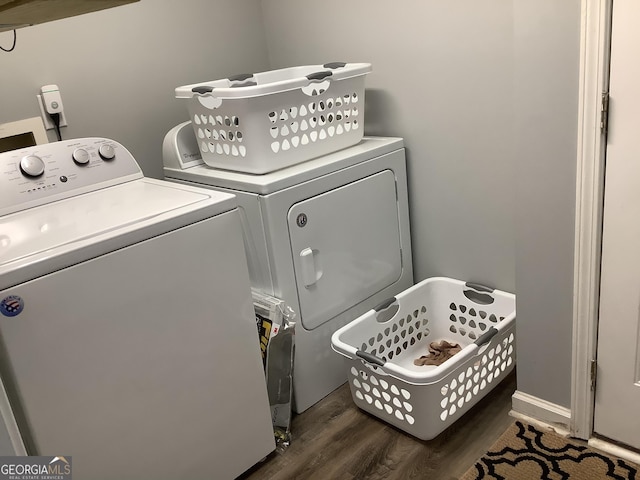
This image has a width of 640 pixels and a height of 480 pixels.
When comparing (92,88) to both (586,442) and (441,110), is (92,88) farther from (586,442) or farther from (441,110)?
(586,442)

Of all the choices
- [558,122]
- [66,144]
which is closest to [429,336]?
[558,122]

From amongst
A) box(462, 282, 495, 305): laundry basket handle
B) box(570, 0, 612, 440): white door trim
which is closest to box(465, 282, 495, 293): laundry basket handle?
box(462, 282, 495, 305): laundry basket handle

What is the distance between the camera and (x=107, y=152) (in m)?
1.80

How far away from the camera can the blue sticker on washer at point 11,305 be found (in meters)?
1.18

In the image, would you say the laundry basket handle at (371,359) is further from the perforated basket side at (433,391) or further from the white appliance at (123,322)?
the white appliance at (123,322)

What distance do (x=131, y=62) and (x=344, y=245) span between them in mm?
1051

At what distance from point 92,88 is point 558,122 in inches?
61.4

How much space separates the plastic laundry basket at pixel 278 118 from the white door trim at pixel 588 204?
800mm

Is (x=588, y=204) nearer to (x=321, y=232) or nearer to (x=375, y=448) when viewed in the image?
(x=321, y=232)

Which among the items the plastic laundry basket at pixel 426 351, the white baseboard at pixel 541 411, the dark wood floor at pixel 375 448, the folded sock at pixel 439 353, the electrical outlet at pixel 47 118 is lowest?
the dark wood floor at pixel 375 448

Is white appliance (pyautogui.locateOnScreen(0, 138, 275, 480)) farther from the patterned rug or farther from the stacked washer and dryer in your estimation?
the patterned rug

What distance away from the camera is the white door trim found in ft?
4.38

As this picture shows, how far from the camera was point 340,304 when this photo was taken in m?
2.04

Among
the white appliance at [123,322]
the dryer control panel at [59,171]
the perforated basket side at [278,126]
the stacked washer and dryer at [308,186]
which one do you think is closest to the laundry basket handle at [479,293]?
the stacked washer and dryer at [308,186]
